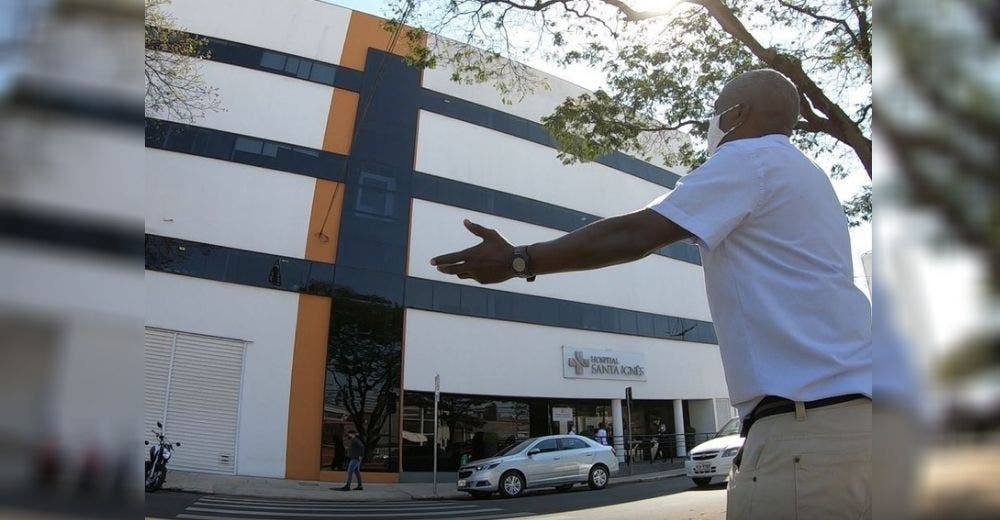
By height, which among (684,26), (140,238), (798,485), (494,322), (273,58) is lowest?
(798,485)

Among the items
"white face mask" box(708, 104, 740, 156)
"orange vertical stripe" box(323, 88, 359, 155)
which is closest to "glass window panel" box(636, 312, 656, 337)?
"orange vertical stripe" box(323, 88, 359, 155)

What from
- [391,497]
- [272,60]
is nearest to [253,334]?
[391,497]

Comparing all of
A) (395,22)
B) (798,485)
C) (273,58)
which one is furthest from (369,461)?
(798,485)

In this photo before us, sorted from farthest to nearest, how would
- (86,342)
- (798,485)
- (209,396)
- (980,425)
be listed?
(209,396) < (798,485) < (86,342) < (980,425)

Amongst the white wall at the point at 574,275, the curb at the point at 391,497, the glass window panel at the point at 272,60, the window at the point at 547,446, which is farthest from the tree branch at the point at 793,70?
the glass window panel at the point at 272,60

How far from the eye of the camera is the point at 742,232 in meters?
1.10

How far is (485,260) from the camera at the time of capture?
1.20 m

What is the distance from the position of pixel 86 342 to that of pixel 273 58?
15332mm

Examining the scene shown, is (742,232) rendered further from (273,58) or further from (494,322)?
(494,322)

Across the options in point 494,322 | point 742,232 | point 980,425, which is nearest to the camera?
point 980,425

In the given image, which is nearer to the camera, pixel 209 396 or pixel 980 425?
pixel 980 425

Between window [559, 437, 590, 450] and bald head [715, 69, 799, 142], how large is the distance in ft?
38.5

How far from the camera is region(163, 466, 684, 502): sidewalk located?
10680 millimetres

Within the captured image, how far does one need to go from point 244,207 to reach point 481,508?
9495 millimetres
